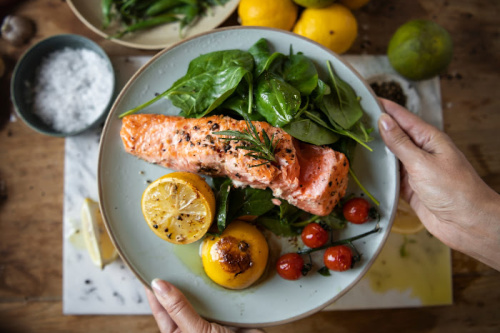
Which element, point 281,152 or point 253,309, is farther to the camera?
point 253,309

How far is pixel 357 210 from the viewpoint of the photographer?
1922mm

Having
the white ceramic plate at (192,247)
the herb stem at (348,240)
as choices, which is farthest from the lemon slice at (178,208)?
the herb stem at (348,240)

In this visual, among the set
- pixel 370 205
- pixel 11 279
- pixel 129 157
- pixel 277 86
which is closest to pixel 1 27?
pixel 129 157

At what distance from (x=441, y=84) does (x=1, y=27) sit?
9.59ft

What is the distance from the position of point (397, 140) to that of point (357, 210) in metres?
0.41

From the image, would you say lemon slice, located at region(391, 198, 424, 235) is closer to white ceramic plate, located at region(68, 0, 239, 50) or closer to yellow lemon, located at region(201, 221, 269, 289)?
yellow lemon, located at region(201, 221, 269, 289)

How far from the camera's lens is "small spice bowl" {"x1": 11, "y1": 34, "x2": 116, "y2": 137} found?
229cm

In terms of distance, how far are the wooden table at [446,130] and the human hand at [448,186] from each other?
567 mm

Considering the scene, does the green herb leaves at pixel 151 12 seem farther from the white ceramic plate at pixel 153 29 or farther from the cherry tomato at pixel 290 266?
the cherry tomato at pixel 290 266

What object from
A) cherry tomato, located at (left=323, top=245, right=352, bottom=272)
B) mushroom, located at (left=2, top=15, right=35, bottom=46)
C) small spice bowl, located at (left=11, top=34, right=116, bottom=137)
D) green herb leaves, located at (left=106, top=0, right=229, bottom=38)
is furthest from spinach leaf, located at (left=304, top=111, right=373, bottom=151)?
mushroom, located at (left=2, top=15, right=35, bottom=46)

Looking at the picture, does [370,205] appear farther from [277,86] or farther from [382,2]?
[382,2]

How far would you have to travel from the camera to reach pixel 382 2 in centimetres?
248

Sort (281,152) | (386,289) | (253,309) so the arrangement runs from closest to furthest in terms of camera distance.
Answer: (281,152)
(253,309)
(386,289)

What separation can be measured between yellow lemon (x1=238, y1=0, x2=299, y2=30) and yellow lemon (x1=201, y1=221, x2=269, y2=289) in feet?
3.79
